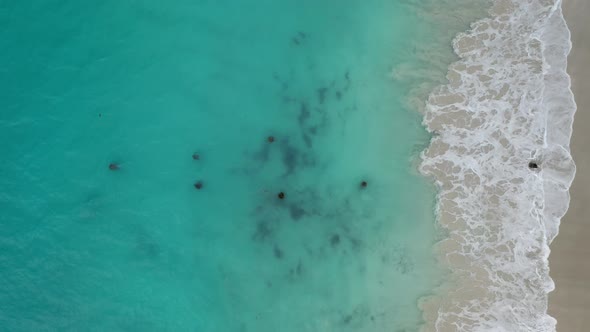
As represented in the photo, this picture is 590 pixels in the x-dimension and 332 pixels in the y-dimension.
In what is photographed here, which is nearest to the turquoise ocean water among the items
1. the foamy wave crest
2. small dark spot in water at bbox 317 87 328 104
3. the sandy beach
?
small dark spot in water at bbox 317 87 328 104

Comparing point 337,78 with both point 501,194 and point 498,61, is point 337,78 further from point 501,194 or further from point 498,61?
point 501,194

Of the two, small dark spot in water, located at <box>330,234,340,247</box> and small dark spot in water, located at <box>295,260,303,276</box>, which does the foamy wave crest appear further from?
small dark spot in water, located at <box>295,260,303,276</box>

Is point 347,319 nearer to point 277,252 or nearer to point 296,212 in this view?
point 277,252

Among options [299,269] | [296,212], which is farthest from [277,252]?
[296,212]

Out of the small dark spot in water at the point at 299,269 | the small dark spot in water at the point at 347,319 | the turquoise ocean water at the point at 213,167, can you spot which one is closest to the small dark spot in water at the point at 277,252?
Result: the turquoise ocean water at the point at 213,167

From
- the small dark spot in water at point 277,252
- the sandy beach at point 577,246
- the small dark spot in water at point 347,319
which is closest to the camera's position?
the sandy beach at point 577,246

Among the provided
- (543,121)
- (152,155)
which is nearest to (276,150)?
(152,155)

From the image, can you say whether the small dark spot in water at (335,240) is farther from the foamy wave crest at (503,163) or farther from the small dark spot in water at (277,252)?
the foamy wave crest at (503,163)

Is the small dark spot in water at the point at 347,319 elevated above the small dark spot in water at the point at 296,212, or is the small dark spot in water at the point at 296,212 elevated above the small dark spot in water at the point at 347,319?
the small dark spot in water at the point at 296,212
